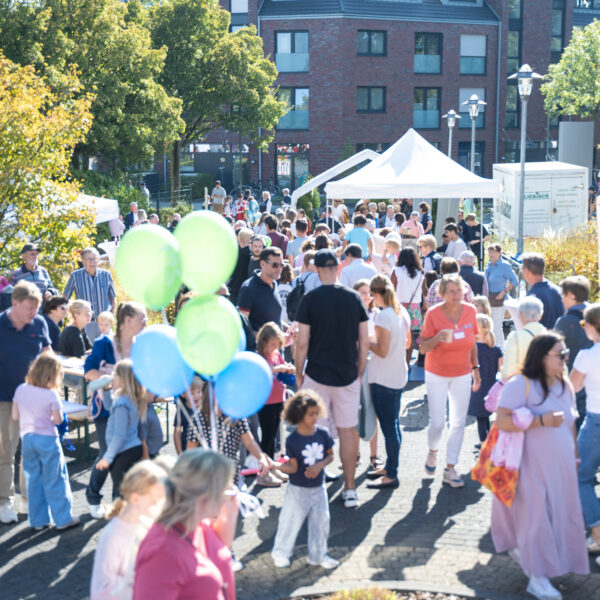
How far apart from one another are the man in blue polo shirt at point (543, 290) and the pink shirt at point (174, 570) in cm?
554

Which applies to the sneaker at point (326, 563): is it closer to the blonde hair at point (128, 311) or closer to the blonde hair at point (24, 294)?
the blonde hair at point (128, 311)

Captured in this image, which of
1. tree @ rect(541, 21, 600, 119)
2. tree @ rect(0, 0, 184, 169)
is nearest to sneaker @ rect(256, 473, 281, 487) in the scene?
tree @ rect(0, 0, 184, 169)

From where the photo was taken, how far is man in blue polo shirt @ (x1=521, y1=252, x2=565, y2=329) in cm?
832

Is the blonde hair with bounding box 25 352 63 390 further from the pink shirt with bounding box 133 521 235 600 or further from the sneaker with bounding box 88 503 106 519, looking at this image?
the pink shirt with bounding box 133 521 235 600

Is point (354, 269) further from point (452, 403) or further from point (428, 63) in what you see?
point (428, 63)

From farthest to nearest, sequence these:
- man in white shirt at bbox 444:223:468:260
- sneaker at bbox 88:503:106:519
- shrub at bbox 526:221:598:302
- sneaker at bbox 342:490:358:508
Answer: shrub at bbox 526:221:598:302, man in white shirt at bbox 444:223:468:260, sneaker at bbox 342:490:358:508, sneaker at bbox 88:503:106:519

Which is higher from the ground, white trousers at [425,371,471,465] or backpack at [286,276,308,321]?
backpack at [286,276,308,321]

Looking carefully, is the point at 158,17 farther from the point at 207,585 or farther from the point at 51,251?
the point at 207,585

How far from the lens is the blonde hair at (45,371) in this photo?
663 cm

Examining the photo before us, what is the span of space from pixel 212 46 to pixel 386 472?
1259 inches

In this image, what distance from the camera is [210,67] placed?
37.0m

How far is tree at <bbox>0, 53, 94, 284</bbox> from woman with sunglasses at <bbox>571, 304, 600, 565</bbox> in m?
7.74

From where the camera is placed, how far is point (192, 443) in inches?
248

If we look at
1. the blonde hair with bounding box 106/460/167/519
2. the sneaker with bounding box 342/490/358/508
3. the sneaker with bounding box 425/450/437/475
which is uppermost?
the blonde hair with bounding box 106/460/167/519
